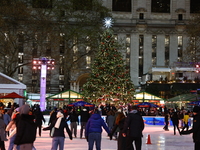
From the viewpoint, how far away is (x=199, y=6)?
248 feet

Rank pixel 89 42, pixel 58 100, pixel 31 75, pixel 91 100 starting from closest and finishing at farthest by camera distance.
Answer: pixel 91 100 → pixel 58 100 → pixel 89 42 → pixel 31 75

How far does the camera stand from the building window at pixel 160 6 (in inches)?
3100

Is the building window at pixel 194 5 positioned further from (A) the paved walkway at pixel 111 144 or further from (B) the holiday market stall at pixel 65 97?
(A) the paved walkway at pixel 111 144

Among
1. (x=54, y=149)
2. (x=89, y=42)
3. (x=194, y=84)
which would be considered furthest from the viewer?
(x=194, y=84)

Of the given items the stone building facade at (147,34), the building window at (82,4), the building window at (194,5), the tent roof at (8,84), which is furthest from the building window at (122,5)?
the tent roof at (8,84)

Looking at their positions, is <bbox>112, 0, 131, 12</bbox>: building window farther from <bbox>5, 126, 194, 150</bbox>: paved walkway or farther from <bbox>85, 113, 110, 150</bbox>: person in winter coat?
<bbox>85, 113, 110, 150</bbox>: person in winter coat

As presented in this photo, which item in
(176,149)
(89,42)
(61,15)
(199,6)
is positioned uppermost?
(199,6)

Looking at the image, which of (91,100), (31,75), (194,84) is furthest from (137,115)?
(31,75)

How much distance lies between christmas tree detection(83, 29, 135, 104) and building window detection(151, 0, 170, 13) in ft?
132

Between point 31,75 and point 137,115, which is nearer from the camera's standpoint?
point 137,115

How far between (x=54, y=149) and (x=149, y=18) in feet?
227

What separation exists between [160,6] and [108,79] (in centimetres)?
4319

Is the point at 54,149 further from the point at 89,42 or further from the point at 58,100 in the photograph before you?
the point at 89,42

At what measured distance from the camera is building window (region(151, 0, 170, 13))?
78750mm
